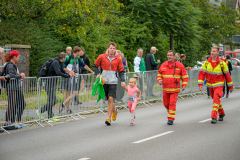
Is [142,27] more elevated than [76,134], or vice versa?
[142,27]

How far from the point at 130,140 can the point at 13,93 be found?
3.31 meters

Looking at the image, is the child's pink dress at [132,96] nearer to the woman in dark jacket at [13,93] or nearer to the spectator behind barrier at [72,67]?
the spectator behind barrier at [72,67]

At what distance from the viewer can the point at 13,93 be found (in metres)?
10.2

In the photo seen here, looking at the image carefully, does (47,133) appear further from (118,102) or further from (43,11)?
(43,11)

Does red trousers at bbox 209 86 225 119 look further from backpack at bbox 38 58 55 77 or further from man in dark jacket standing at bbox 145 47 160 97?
man in dark jacket standing at bbox 145 47 160 97

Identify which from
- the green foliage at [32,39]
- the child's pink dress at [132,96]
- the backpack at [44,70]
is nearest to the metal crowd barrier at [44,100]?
the backpack at [44,70]

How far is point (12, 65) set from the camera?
1040 cm

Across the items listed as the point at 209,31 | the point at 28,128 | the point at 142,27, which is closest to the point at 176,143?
the point at 28,128

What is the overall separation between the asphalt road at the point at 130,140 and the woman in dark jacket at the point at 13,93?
0.50 metres

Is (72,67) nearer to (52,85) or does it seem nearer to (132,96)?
(52,85)

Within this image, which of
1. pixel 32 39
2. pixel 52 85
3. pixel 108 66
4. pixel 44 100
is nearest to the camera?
pixel 108 66

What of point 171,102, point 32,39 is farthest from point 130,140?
point 32,39

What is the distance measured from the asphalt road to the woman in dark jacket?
50cm

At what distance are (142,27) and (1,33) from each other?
10.9 m
